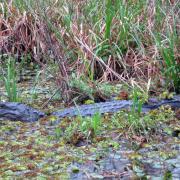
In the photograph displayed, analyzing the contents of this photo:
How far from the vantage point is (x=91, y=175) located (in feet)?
10.3

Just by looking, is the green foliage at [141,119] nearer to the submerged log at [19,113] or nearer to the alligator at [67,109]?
the alligator at [67,109]

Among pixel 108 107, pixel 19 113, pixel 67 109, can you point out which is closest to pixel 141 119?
pixel 108 107

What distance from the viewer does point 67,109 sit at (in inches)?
172

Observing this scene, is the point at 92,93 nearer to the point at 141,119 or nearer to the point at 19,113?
the point at 19,113

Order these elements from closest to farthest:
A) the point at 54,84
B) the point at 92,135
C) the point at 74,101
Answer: the point at 92,135 < the point at 74,101 < the point at 54,84

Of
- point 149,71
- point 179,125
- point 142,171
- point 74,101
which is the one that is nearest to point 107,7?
point 149,71

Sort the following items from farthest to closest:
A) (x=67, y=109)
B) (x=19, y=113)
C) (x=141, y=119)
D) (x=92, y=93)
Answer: (x=92, y=93)
(x=67, y=109)
(x=19, y=113)
(x=141, y=119)

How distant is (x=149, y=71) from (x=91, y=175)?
2021 mm

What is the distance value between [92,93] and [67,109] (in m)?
0.34

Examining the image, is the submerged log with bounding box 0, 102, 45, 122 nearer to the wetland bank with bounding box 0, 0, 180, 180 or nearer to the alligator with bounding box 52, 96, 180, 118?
the wetland bank with bounding box 0, 0, 180, 180

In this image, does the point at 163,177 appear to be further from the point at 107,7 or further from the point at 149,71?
the point at 107,7

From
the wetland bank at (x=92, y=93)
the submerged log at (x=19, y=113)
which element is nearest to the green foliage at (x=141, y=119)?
the wetland bank at (x=92, y=93)

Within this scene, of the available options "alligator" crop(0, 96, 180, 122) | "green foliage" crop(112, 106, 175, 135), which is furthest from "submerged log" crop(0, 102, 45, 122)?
"green foliage" crop(112, 106, 175, 135)

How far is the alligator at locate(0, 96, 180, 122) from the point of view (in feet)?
13.9
